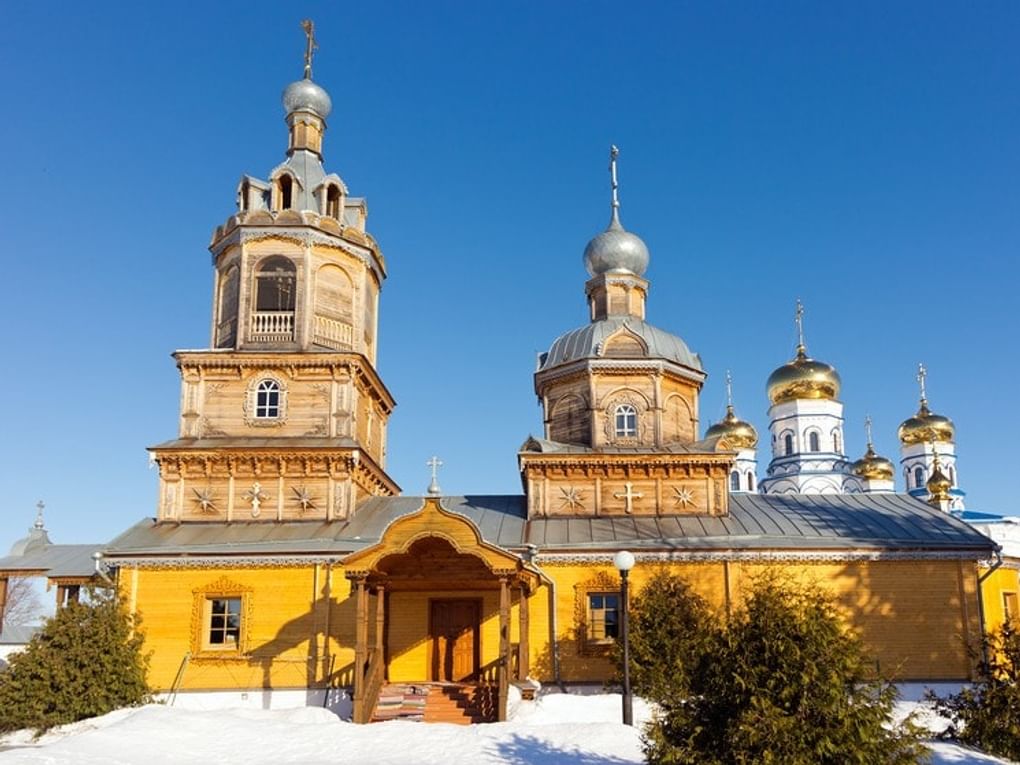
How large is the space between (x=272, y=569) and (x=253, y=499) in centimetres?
242

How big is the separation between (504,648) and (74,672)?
26.4 ft

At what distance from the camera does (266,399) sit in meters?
24.1

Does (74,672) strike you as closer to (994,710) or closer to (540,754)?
(540,754)

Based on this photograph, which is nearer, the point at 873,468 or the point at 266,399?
the point at 266,399

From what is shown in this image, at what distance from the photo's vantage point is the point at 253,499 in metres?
23.2

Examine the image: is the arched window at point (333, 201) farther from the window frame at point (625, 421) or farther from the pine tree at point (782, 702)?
the pine tree at point (782, 702)

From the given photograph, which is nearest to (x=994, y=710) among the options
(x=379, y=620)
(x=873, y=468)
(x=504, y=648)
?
(x=504, y=648)

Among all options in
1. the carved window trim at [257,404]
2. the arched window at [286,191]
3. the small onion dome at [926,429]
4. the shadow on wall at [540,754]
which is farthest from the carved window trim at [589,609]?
the small onion dome at [926,429]

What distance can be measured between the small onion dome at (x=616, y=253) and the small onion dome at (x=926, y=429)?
32.0m

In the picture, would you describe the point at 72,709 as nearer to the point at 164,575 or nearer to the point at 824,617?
the point at 164,575

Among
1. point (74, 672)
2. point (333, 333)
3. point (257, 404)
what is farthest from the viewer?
point (333, 333)

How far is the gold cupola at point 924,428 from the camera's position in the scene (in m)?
53.5

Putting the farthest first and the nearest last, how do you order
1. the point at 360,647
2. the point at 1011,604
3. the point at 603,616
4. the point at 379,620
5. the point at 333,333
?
the point at 333,333 → the point at 1011,604 → the point at 603,616 → the point at 379,620 → the point at 360,647

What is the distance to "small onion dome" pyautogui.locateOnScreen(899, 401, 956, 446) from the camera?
175 feet
